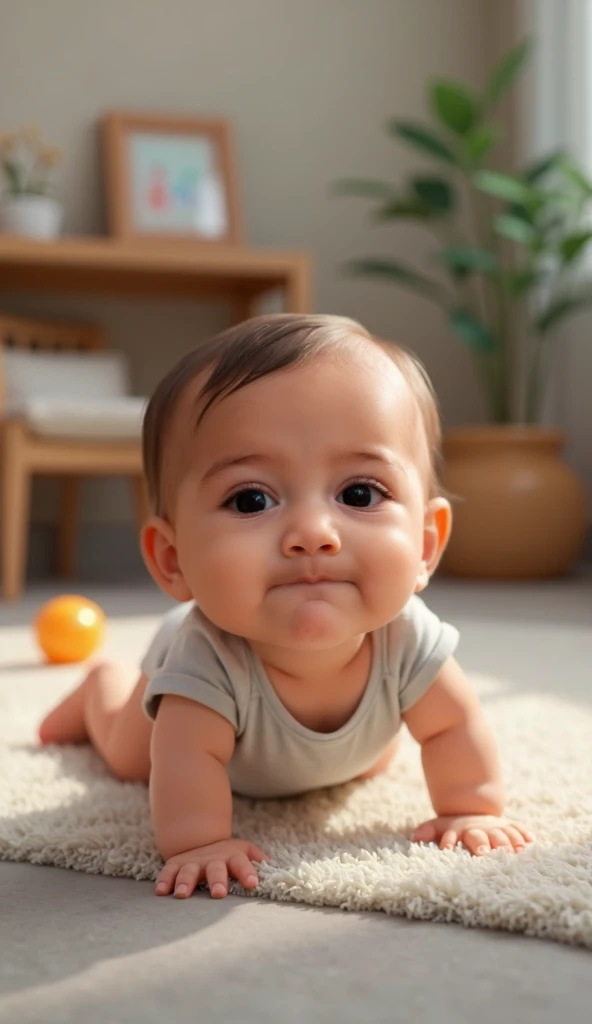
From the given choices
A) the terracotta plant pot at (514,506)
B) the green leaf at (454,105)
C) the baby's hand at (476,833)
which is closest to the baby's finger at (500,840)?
the baby's hand at (476,833)

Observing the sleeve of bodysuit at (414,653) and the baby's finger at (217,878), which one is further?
the sleeve of bodysuit at (414,653)

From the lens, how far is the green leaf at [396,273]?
9.25ft

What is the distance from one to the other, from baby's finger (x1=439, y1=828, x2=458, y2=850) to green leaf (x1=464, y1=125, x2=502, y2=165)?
2.18m

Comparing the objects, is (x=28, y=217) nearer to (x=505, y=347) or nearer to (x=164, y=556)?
(x=505, y=347)

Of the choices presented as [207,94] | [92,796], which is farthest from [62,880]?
[207,94]

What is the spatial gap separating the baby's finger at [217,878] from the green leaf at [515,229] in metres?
2.07

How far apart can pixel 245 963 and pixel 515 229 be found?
2.22 meters

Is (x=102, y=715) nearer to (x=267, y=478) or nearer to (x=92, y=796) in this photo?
(x=92, y=796)

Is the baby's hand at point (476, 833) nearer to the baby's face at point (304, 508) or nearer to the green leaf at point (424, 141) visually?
the baby's face at point (304, 508)

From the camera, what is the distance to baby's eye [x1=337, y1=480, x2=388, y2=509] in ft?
2.42

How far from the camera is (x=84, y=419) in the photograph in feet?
7.94

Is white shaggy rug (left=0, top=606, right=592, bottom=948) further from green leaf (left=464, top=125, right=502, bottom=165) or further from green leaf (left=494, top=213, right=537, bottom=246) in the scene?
green leaf (left=464, top=125, right=502, bottom=165)

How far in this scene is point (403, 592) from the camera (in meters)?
0.74

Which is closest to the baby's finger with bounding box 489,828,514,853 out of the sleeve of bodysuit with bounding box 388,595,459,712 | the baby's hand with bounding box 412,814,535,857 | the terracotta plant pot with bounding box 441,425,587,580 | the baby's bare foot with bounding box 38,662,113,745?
the baby's hand with bounding box 412,814,535,857
